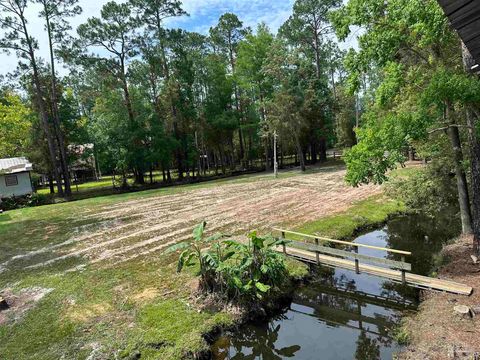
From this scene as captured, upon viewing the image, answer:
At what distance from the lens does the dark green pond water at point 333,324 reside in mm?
6703

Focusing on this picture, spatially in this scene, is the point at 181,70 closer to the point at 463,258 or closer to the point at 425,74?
the point at 425,74

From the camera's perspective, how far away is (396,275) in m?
8.23

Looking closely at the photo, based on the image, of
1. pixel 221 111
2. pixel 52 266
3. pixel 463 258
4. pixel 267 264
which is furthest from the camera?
pixel 221 111

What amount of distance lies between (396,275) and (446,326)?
2.06m

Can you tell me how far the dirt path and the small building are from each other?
39.0 feet

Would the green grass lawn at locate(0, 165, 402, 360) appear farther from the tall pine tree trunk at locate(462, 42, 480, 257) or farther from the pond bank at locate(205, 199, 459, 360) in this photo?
the tall pine tree trunk at locate(462, 42, 480, 257)

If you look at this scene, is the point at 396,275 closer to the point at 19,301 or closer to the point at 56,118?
the point at 19,301

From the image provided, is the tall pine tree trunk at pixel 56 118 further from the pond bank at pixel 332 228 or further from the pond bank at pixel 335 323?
the pond bank at pixel 335 323

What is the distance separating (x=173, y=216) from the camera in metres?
18.0

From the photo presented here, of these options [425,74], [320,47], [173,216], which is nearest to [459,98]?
[425,74]

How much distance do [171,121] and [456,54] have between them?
100 ft

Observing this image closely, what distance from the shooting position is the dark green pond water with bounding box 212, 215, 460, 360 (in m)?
6.70

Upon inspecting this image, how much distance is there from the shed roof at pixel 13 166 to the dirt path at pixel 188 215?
473 inches

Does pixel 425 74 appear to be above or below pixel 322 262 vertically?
above
